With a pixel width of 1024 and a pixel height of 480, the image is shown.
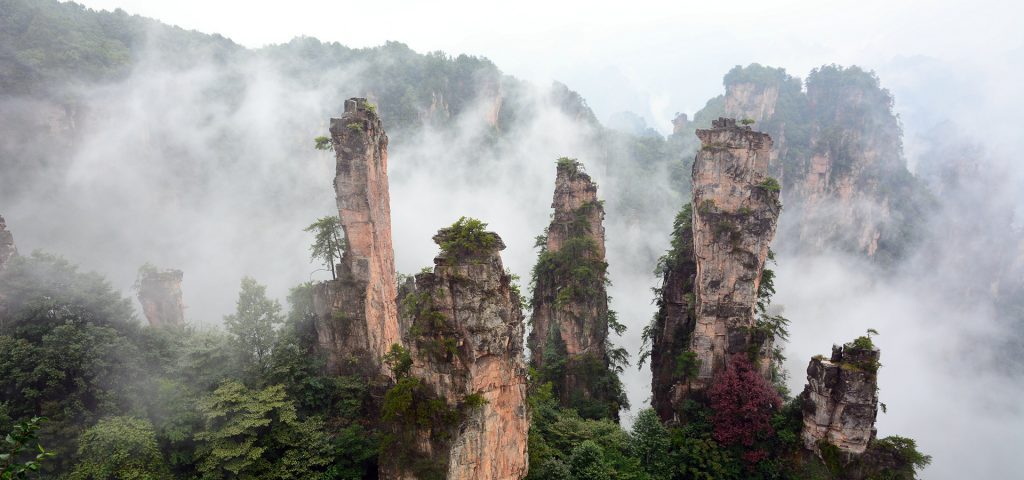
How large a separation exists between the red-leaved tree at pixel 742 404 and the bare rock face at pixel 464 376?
11171mm

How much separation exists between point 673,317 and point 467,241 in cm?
1690

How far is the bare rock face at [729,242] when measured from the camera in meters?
23.9

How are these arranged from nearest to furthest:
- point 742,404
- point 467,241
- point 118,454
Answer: point 467,241
point 118,454
point 742,404

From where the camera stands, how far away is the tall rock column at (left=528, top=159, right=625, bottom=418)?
29219mm

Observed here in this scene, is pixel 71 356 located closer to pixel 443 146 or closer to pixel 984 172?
pixel 443 146

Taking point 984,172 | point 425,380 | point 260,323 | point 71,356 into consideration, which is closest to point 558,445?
point 425,380

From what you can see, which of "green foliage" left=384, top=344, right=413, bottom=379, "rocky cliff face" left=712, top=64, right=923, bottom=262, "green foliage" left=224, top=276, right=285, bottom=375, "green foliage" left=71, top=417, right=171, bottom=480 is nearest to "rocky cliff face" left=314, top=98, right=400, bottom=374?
"green foliage" left=224, top=276, right=285, bottom=375

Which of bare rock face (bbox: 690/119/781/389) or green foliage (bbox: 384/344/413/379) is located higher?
bare rock face (bbox: 690/119/781/389)

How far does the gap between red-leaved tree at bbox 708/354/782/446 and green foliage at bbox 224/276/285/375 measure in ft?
65.9

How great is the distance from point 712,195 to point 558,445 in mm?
13890

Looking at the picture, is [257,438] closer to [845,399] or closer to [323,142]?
[323,142]

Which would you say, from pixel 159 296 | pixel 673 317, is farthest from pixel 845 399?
pixel 159 296

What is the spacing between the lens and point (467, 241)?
16.1 metres

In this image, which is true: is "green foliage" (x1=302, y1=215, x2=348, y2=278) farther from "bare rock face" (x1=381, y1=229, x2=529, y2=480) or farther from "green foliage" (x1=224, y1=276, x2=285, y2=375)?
"bare rock face" (x1=381, y1=229, x2=529, y2=480)
